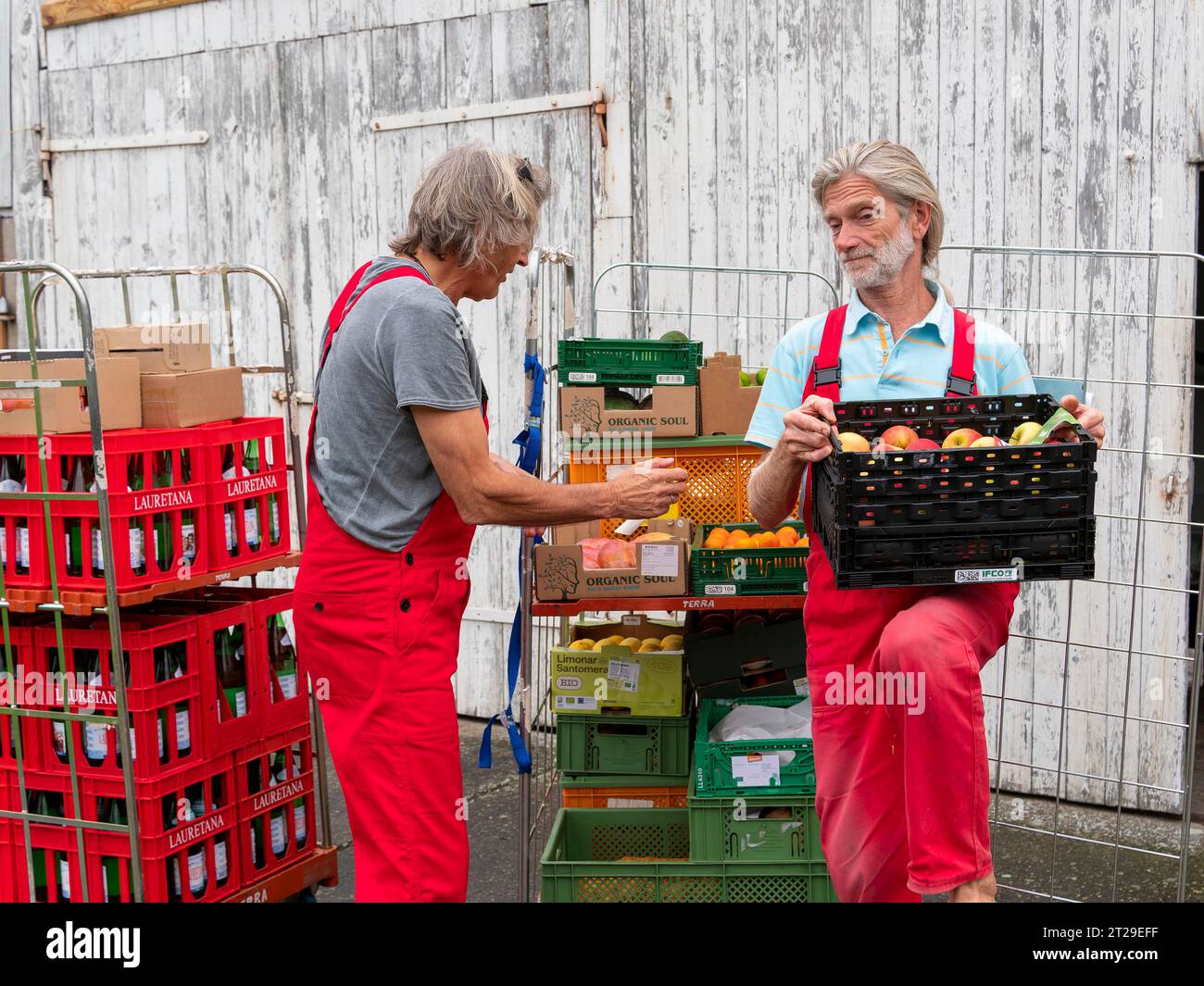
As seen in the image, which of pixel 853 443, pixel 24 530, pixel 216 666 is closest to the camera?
pixel 853 443

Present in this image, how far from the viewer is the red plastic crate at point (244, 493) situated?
4.31 meters

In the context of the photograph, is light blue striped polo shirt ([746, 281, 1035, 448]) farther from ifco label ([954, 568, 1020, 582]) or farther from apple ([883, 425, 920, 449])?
ifco label ([954, 568, 1020, 582])

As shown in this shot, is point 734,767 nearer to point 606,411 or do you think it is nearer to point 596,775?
point 596,775

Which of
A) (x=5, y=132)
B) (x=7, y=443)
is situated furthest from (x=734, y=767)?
(x=5, y=132)

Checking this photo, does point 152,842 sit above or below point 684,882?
above

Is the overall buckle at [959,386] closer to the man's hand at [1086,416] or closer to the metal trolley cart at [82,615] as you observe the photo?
the man's hand at [1086,416]

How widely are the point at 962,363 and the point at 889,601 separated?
0.64 meters

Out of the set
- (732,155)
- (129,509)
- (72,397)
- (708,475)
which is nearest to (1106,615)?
(708,475)

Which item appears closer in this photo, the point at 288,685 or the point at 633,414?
the point at 633,414

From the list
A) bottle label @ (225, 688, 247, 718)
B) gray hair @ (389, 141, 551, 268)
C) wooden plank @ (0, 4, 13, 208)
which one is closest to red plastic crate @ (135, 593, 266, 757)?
bottle label @ (225, 688, 247, 718)

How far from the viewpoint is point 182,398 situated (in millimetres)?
4258

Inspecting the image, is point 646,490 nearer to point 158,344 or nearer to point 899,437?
point 899,437

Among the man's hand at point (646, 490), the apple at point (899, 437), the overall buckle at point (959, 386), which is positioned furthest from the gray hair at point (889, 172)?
the man's hand at point (646, 490)

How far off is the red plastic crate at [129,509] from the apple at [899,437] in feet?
7.12
